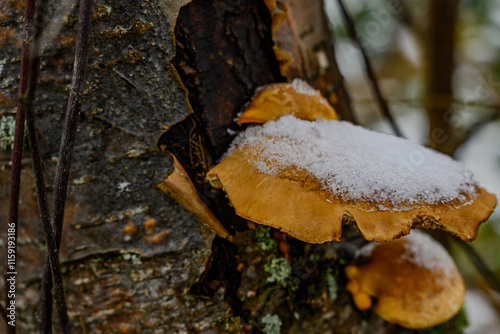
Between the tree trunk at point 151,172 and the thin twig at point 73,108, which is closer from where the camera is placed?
the thin twig at point 73,108

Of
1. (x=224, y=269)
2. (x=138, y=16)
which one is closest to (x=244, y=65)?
(x=138, y=16)

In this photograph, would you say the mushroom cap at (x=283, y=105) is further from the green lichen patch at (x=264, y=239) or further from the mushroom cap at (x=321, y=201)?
the green lichen patch at (x=264, y=239)

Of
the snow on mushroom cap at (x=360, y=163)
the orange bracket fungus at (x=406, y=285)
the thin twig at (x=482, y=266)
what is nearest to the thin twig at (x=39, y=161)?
the snow on mushroom cap at (x=360, y=163)

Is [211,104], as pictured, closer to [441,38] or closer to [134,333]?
[134,333]

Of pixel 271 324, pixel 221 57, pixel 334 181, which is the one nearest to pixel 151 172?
pixel 221 57

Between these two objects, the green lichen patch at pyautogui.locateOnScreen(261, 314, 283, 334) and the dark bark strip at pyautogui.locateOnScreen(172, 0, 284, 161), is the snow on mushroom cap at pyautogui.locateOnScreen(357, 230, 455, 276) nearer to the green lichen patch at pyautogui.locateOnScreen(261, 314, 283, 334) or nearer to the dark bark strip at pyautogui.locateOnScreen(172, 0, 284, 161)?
the green lichen patch at pyautogui.locateOnScreen(261, 314, 283, 334)

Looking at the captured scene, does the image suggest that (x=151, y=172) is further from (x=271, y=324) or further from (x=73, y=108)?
(x=271, y=324)
